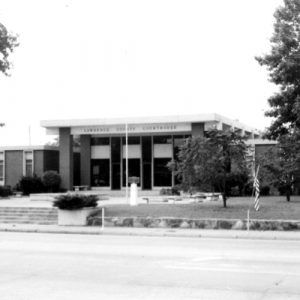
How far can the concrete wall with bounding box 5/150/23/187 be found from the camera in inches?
2234

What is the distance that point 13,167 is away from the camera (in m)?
57.1

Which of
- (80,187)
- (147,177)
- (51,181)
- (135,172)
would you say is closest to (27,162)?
(51,181)

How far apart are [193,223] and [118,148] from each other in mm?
30911

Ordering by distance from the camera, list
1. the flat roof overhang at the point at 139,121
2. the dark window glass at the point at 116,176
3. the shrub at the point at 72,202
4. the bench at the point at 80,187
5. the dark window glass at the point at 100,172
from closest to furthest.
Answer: the shrub at the point at 72,202
the flat roof overhang at the point at 139,121
the bench at the point at 80,187
the dark window glass at the point at 116,176
the dark window glass at the point at 100,172

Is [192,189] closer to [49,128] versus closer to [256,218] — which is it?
[256,218]

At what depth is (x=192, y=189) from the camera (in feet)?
93.6

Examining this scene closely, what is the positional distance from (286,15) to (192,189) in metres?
11.6

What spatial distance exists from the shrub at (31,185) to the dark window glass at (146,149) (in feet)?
30.9

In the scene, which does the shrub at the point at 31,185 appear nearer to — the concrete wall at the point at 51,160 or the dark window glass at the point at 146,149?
the concrete wall at the point at 51,160

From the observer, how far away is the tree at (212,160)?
27672mm

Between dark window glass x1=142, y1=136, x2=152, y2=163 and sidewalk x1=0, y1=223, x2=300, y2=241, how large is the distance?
27658 millimetres

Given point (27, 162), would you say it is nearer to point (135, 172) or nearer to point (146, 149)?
point (135, 172)

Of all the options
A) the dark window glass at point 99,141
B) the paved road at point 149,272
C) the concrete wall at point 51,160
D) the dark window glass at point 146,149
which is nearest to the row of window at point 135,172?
the dark window glass at point 146,149

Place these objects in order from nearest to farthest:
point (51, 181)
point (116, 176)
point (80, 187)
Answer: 1. point (51, 181)
2. point (80, 187)
3. point (116, 176)
